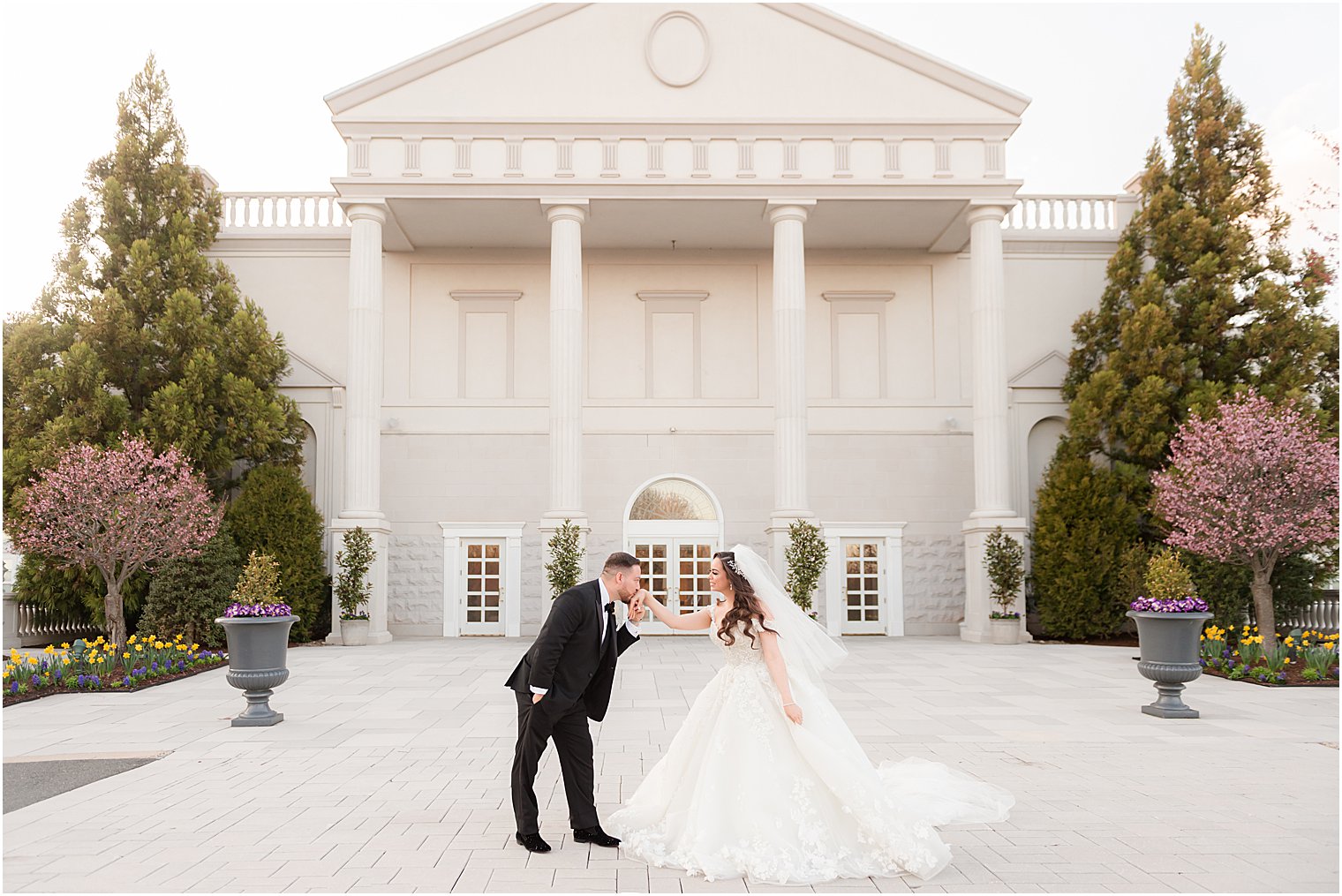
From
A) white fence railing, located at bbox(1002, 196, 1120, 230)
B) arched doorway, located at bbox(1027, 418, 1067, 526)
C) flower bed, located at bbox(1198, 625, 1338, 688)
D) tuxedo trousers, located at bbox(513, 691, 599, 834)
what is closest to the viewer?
tuxedo trousers, located at bbox(513, 691, 599, 834)

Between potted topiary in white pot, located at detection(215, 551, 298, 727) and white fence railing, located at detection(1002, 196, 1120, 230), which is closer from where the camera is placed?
potted topiary in white pot, located at detection(215, 551, 298, 727)

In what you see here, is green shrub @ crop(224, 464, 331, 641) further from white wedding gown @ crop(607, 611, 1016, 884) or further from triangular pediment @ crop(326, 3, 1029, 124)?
white wedding gown @ crop(607, 611, 1016, 884)

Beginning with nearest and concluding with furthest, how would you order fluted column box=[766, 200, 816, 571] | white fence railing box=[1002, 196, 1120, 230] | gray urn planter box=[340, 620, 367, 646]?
gray urn planter box=[340, 620, 367, 646], fluted column box=[766, 200, 816, 571], white fence railing box=[1002, 196, 1120, 230]

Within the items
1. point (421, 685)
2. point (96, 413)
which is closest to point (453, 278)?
point (96, 413)

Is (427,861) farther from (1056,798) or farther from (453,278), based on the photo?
(453,278)

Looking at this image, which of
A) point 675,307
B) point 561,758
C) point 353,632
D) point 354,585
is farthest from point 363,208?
point 561,758

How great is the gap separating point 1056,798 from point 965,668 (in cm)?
947

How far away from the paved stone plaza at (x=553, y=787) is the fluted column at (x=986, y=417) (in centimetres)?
687

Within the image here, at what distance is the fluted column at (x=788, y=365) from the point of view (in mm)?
22000

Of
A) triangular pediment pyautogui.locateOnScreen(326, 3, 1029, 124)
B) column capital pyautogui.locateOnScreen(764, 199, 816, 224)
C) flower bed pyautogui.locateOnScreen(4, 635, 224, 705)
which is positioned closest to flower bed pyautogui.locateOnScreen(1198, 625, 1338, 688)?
column capital pyautogui.locateOnScreen(764, 199, 816, 224)

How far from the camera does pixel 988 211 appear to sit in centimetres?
2261

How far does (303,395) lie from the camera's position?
24.7 meters

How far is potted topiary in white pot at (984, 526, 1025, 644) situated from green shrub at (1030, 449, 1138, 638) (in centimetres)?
72

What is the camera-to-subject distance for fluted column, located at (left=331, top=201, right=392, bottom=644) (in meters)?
21.7
